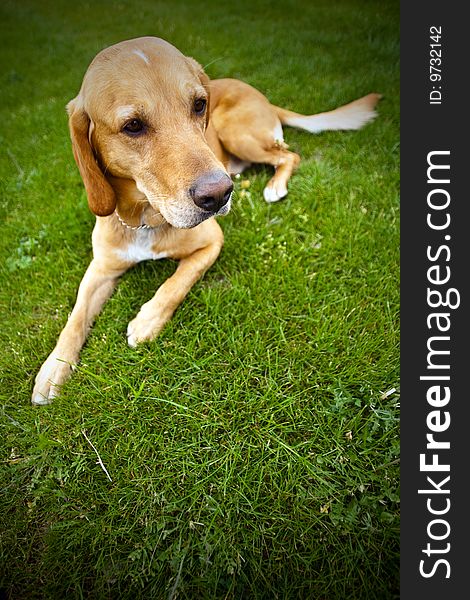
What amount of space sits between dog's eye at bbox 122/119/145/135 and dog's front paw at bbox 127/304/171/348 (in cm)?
91

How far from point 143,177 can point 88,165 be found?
0.29 meters

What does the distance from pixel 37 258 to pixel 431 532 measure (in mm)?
2728

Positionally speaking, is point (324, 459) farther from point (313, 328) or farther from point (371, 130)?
point (371, 130)

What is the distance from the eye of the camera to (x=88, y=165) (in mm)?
1932

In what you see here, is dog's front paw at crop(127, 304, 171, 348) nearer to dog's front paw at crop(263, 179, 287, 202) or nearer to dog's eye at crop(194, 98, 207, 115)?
dog's eye at crop(194, 98, 207, 115)

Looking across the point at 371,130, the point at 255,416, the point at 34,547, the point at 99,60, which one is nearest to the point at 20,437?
the point at 34,547

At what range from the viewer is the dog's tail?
360 cm

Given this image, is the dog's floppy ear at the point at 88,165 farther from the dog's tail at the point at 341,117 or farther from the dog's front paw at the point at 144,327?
the dog's tail at the point at 341,117

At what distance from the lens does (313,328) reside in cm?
229

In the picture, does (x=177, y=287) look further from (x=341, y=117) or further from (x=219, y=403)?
(x=341, y=117)

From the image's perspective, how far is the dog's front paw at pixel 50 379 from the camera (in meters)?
2.07

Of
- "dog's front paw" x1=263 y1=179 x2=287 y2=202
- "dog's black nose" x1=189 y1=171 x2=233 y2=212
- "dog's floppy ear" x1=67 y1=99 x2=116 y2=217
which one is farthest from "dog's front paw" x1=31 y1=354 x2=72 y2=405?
"dog's front paw" x1=263 y1=179 x2=287 y2=202

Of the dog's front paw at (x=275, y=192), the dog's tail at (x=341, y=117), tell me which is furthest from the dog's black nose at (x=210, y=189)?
the dog's tail at (x=341, y=117)

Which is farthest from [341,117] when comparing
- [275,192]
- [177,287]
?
[177,287]
